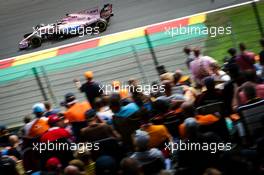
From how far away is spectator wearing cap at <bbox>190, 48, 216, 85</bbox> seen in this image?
11508mm

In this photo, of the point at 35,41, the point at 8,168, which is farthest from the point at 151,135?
the point at 35,41

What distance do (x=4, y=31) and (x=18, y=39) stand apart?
1160 millimetres

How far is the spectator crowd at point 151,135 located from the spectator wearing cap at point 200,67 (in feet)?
2.78

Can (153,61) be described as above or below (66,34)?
below

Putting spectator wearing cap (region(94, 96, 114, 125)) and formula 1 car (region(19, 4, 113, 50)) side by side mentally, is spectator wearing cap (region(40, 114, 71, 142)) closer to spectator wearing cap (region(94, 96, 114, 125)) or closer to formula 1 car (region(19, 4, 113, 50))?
spectator wearing cap (region(94, 96, 114, 125))

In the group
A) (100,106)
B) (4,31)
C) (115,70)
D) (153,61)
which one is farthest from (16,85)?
(4,31)

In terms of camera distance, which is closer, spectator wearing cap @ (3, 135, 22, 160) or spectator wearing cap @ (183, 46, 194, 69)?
spectator wearing cap @ (3, 135, 22, 160)

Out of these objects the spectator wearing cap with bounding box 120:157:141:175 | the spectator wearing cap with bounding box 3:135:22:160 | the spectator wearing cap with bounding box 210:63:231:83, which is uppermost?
the spectator wearing cap with bounding box 210:63:231:83

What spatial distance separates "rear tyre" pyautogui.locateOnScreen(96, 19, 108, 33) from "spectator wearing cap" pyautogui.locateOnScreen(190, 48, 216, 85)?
268 inches

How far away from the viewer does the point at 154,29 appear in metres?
16.3

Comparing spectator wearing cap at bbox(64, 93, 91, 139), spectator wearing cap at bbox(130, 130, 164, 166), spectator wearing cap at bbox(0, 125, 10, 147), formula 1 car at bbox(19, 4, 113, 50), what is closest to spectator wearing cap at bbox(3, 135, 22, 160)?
spectator wearing cap at bbox(0, 125, 10, 147)

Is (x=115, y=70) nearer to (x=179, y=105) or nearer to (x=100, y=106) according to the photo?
(x=100, y=106)

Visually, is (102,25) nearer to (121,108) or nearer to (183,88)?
(183,88)

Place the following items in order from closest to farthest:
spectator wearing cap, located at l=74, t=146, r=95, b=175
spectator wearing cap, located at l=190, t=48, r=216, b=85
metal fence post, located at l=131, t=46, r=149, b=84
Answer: spectator wearing cap, located at l=74, t=146, r=95, b=175 → spectator wearing cap, located at l=190, t=48, r=216, b=85 → metal fence post, located at l=131, t=46, r=149, b=84
